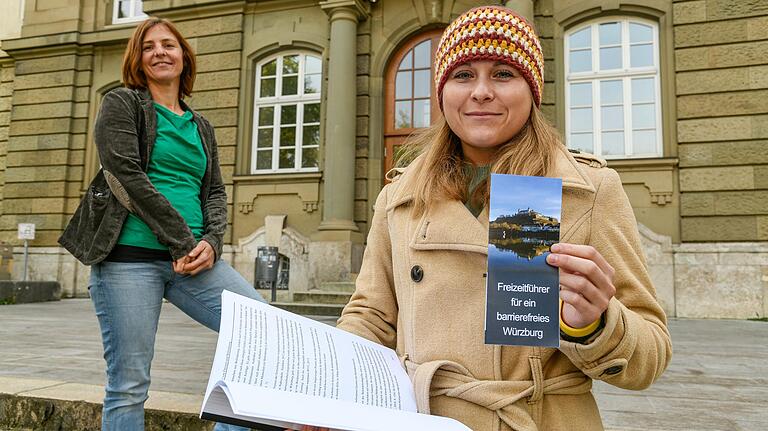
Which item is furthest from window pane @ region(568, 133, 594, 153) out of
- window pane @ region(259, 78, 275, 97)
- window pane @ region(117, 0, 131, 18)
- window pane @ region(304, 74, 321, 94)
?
window pane @ region(117, 0, 131, 18)

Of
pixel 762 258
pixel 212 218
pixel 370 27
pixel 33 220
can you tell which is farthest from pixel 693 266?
pixel 33 220

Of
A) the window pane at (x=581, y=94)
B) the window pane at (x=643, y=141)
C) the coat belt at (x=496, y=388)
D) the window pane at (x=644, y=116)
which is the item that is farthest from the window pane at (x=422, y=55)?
the coat belt at (x=496, y=388)

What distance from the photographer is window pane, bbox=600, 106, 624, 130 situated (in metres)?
10.2

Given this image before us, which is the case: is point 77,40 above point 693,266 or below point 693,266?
above

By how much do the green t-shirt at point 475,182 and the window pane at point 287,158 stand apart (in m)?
10.6

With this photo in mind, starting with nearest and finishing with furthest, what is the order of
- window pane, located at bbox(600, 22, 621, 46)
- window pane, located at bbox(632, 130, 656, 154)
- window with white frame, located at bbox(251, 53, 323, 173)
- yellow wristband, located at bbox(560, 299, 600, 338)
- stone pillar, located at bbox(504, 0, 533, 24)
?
yellow wristband, located at bbox(560, 299, 600, 338) → stone pillar, located at bbox(504, 0, 533, 24) → window pane, located at bbox(632, 130, 656, 154) → window pane, located at bbox(600, 22, 621, 46) → window with white frame, located at bbox(251, 53, 323, 173)

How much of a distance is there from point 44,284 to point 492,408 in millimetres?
13249

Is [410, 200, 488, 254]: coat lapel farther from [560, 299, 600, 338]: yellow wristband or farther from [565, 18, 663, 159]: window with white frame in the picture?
[565, 18, 663, 159]: window with white frame

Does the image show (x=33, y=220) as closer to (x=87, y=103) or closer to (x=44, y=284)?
(x=44, y=284)

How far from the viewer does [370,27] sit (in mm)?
11250

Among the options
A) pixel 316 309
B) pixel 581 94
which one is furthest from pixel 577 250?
pixel 581 94

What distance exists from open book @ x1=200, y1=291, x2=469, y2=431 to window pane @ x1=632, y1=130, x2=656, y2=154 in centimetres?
987

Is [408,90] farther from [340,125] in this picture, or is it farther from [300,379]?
[300,379]

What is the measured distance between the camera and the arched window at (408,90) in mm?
11188
